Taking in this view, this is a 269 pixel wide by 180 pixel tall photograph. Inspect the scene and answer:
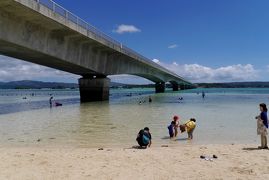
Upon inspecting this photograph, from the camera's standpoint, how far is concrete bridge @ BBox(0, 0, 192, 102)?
85.1 feet

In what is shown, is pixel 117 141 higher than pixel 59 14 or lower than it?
lower

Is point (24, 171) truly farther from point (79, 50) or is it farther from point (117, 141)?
point (79, 50)

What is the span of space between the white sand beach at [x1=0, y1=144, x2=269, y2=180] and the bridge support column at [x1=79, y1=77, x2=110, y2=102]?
39104mm

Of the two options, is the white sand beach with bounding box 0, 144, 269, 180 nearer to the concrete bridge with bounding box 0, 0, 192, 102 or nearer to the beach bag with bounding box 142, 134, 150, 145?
the beach bag with bounding box 142, 134, 150, 145

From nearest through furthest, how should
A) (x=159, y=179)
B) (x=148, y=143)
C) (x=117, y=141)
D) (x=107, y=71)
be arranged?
(x=159, y=179)
(x=148, y=143)
(x=117, y=141)
(x=107, y=71)

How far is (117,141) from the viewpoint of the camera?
16.6 meters

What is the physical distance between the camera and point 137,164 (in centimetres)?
1089

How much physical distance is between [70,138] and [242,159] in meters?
8.91

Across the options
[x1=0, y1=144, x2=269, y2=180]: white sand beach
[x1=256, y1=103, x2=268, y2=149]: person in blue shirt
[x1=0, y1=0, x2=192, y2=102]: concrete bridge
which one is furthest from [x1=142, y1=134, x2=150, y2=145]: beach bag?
[x1=0, y1=0, x2=192, y2=102]: concrete bridge

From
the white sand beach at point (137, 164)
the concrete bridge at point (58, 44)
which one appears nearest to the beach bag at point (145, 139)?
the white sand beach at point (137, 164)

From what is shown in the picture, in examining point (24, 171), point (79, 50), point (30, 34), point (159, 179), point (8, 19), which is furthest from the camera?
point (79, 50)

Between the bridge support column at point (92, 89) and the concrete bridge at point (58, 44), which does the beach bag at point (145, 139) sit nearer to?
the concrete bridge at point (58, 44)

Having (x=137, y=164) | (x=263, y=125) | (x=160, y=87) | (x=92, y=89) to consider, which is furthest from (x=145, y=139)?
(x=160, y=87)

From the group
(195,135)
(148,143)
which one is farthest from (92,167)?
(195,135)
